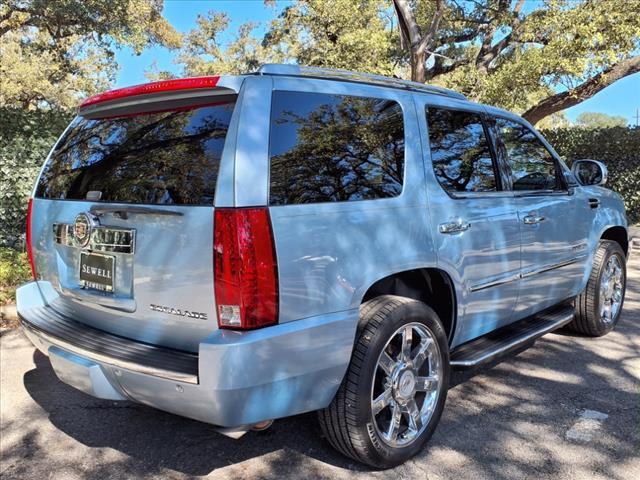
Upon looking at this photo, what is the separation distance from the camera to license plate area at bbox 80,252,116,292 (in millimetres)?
2615

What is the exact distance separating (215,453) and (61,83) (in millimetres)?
19793

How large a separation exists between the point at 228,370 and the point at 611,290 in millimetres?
4151

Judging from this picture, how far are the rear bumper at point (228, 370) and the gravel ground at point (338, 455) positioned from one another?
610mm

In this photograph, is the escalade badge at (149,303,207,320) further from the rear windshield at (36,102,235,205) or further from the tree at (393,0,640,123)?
the tree at (393,0,640,123)

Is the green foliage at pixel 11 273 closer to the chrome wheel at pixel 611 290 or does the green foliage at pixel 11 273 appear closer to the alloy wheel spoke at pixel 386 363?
the alloy wheel spoke at pixel 386 363

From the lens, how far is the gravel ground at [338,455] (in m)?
2.86

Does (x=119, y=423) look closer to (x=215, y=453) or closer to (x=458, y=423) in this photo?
(x=215, y=453)

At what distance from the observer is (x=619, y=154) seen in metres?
12.3

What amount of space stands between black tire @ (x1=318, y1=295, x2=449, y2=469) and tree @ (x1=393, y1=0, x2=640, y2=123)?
8.02m

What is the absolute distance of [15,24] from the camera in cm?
1023

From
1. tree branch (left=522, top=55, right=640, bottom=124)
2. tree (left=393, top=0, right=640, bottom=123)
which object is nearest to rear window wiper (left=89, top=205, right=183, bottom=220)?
tree (left=393, top=0, right=640, bottom=123)

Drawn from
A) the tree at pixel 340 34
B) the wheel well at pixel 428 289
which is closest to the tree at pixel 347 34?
the tree at pixel 340 34

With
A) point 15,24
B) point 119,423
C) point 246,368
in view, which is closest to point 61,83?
point 15,24

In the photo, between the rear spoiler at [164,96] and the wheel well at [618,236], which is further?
the wheel well at [618,236]
